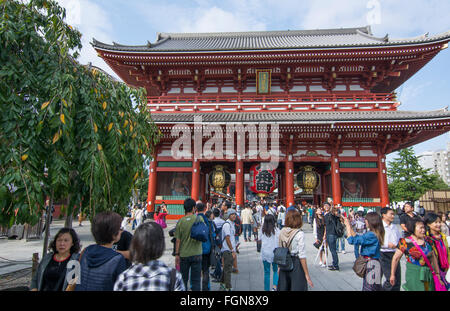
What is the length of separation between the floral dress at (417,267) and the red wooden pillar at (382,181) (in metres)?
11.2

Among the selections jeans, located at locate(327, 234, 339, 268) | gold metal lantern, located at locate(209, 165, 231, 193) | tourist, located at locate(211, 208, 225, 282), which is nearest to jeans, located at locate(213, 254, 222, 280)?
tourist, located at locate(211, 208, 225, 282)

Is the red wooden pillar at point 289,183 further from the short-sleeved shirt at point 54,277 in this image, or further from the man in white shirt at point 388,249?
the short-sleeved shirt at point 54,277

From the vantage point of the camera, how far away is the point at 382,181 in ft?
42.0

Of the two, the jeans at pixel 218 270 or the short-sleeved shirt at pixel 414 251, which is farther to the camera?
the jeans at pixel 218 270

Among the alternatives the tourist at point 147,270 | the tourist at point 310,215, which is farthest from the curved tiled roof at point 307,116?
the tourist at point 147,270

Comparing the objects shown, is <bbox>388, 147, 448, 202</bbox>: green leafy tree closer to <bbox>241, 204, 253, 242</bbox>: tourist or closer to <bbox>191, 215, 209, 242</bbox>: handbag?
<bbox>241, 204, 253, 242</bbox>: tourist

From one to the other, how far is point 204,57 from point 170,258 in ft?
35.5

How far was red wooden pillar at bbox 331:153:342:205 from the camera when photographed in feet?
41.9

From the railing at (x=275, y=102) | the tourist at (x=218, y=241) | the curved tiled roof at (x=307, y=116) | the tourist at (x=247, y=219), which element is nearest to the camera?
the tourist at (x=218, y=241)

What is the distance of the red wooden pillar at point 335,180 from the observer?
41.9 ft

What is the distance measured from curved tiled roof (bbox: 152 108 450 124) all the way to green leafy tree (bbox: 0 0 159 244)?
8484 mm

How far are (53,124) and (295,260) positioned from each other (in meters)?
3.44

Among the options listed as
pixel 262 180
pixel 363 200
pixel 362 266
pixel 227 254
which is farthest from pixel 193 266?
pixel 363 200

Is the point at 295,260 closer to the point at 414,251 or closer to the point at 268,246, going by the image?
the point at 268,246
